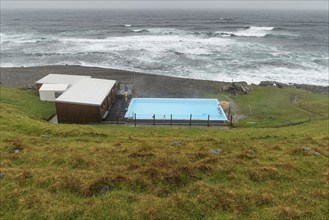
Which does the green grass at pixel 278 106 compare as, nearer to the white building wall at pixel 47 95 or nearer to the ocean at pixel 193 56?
the ocean at pixel 193 56

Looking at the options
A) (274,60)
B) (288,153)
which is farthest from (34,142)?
(274,60)

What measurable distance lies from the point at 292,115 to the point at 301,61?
34.2 m

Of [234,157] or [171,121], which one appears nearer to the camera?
[234,157]

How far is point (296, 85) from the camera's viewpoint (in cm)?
4616

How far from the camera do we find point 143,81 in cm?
4759

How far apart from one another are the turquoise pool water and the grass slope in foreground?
11177mm

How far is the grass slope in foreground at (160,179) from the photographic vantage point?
10.9 m

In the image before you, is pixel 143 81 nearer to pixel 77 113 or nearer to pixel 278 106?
pixel 77 113

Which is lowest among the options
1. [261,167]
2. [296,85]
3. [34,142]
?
[296,85]

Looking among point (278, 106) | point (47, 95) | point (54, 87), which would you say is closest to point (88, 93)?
point (54, 87)

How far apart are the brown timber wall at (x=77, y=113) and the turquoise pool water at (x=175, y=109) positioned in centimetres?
360

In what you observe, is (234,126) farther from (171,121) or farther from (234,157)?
(234,157)

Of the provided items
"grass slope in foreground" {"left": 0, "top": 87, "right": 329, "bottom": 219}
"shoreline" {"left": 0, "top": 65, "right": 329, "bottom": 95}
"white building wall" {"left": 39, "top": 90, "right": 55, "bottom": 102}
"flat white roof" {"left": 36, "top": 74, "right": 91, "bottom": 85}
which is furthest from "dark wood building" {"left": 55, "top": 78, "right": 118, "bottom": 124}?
"shoreline" {"left": 0, "top": 65, "right": 329, "bottom": 95}

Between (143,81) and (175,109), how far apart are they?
47.0 feet
